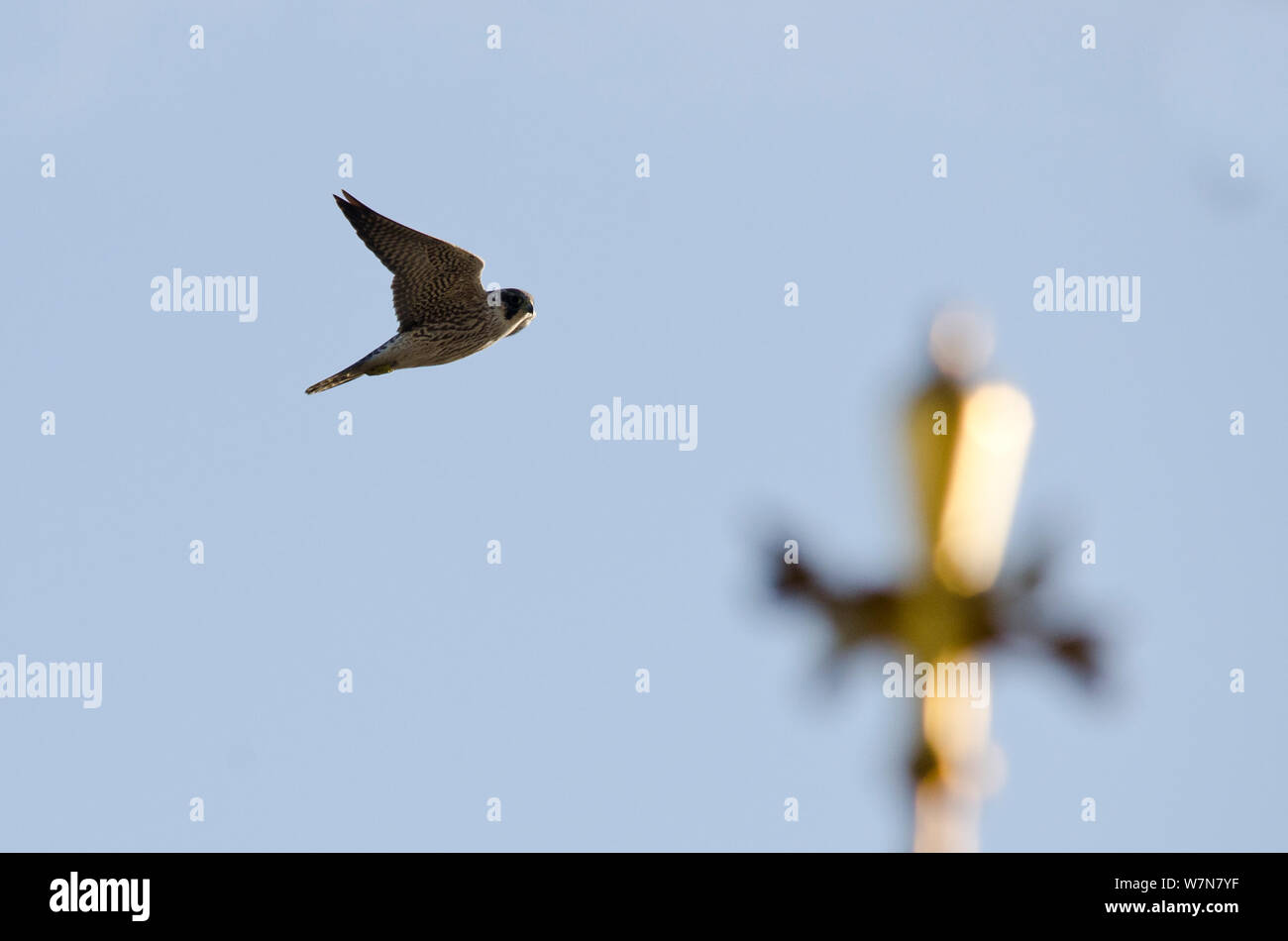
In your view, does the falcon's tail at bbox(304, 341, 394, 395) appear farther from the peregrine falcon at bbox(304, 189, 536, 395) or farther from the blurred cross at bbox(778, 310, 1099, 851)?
the blurred cross at bbox(778, 310, 1099, 851)

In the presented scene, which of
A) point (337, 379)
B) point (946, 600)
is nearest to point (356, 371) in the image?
point (337, 379)

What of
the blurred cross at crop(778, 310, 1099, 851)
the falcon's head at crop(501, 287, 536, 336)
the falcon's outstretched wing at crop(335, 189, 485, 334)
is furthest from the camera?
the falcon's head at crop(501, 287, 536, 336)

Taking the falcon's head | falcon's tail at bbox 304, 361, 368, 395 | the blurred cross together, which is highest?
the falcon's head

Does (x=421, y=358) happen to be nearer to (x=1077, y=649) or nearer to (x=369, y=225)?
(x=369, y=225)

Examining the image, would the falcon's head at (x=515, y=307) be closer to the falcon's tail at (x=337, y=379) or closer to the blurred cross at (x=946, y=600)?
the falcon's tail at (x=337, y=379)

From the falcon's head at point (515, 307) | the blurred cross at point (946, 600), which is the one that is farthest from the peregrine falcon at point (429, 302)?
the blurred cross at point (946, 600)

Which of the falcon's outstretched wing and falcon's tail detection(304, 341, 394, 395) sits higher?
the falcon's outstretched wing

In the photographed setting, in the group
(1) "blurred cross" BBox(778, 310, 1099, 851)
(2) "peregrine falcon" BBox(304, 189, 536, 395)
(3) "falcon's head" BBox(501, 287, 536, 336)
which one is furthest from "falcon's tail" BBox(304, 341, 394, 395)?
(1) "blurred cross" BBox(778, 310, 1099, 851)

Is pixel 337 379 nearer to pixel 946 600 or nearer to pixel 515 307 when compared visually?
pixel 515 307
